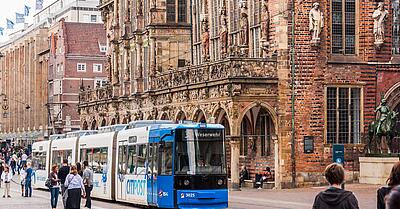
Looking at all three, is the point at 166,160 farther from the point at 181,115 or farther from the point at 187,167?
the point at 181,115

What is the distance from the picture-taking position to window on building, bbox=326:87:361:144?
4922 cm

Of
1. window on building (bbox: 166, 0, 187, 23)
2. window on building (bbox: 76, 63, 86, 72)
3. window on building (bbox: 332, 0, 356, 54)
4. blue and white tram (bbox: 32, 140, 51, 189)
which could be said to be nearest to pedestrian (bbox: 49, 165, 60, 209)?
blue and white tram (bbox: 32, 140, 51, 189)

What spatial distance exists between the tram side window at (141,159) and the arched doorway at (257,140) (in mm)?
15226

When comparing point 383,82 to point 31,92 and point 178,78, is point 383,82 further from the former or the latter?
point 31,92

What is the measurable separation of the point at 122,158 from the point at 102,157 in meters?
3.52

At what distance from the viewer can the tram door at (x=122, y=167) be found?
124ft

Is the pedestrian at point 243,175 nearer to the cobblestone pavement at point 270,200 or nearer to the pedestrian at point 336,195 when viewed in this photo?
the cobblestone pavement at point 270,200

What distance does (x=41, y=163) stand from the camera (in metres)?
55.7

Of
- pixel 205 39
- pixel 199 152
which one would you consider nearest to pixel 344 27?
pixel 205 39

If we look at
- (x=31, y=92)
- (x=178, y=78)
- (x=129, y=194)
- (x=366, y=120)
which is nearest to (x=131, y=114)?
(x=178, y=78)

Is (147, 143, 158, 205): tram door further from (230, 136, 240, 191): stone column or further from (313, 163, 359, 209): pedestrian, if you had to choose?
(313, 163, 359, 209): pedestrian

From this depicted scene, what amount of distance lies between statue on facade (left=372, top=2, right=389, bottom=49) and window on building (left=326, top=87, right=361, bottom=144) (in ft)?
8.78

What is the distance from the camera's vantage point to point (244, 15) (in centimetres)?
5281

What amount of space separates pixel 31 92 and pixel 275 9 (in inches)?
2947
